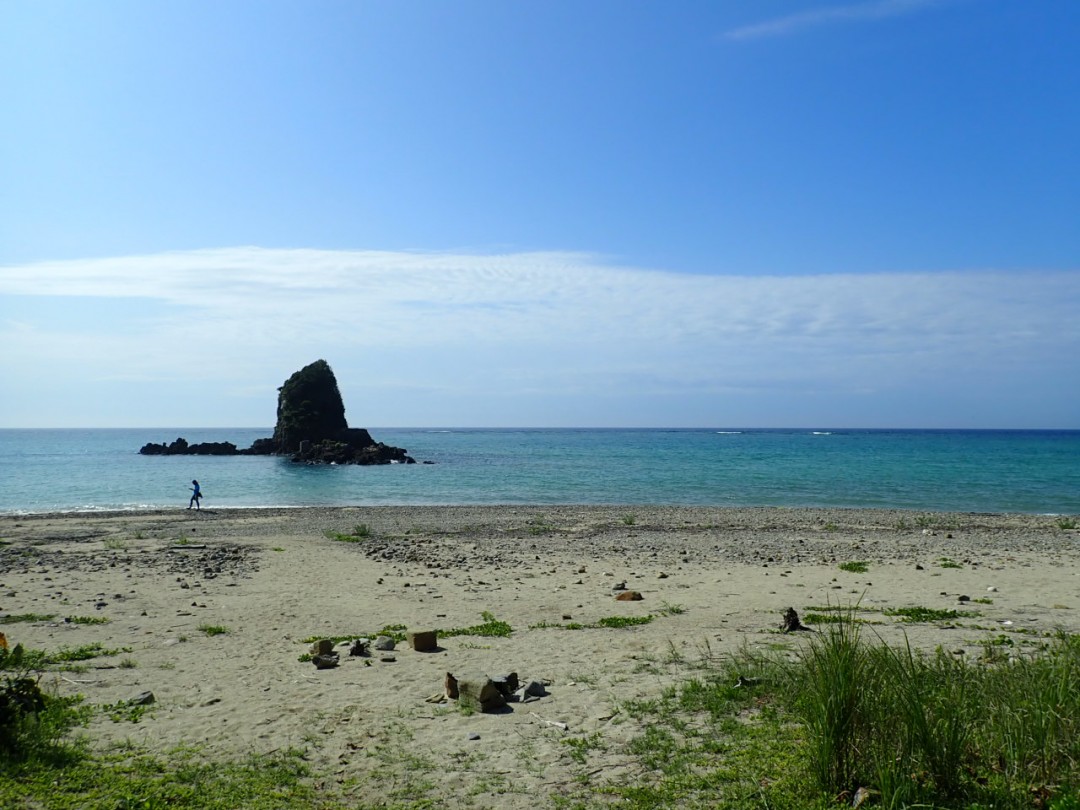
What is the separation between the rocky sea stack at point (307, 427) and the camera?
309ft

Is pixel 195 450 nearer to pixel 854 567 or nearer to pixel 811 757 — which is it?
pixel 854 567

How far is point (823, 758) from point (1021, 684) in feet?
5.66

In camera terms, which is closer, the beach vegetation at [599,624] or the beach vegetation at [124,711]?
the beach vegetation at [124,711]

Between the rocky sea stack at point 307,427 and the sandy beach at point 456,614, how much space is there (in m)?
66.7

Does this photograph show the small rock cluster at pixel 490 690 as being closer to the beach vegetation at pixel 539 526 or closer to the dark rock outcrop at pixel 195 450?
the beach vegetation at pixel 539 526

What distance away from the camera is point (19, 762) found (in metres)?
6.25

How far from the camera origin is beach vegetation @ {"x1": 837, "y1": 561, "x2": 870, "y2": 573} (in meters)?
17.2

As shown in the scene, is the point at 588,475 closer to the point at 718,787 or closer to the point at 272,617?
the point at 272,617

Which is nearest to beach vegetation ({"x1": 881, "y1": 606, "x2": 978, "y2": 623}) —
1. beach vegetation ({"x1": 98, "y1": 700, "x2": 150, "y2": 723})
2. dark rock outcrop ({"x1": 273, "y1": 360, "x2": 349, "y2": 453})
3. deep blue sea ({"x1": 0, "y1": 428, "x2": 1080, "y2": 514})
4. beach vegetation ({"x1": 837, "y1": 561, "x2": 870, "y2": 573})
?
beach vegetation ({"x1": 837, "y1": 561, "x2": 870, "y2": 573})

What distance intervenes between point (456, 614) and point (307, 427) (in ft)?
294

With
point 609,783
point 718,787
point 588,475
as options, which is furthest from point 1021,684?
point 588,475

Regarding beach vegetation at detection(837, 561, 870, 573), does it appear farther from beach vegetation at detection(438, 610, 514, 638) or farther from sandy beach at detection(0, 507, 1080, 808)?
beach vegetation at detection(438, 610, 514, 638)

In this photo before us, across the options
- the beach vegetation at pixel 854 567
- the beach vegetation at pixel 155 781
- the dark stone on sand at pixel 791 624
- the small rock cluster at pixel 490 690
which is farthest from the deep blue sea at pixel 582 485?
the beach vegetation at pixel 155 781

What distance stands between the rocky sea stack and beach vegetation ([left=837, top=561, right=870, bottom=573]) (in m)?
75.9
